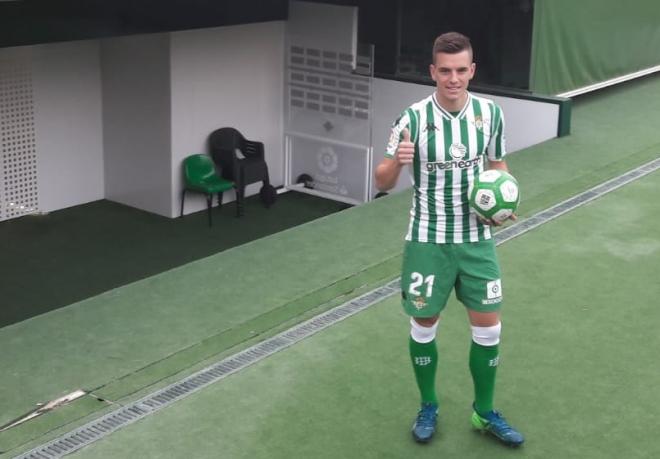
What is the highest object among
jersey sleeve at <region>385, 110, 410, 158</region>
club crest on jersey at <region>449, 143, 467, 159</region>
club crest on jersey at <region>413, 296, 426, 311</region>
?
jersey sleeve at <region>385, 110, 410, 158</region>

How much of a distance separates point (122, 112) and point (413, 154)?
742 cm

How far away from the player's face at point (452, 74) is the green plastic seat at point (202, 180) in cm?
679

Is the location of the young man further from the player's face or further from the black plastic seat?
the black plastic seat

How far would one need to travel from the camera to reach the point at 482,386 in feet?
13.2

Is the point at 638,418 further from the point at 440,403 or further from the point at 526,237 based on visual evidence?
the point at 526,237

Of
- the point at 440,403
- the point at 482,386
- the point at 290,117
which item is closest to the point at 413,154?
the point at 482,386

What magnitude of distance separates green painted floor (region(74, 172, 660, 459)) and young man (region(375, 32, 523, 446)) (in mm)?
421

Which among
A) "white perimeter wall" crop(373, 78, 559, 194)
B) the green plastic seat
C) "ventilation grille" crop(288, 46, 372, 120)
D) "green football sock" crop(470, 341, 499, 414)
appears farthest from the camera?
"ventilation grille" crop(288, 46, 372, 120)


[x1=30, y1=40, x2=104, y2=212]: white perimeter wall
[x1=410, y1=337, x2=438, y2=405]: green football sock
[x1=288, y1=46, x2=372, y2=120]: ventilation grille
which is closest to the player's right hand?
[x1=410, y1=337, x2=438, y2=405]: green football sock

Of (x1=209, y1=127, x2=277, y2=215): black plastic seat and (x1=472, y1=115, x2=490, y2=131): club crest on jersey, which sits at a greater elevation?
(x1=472, y1=115, x2=490, y2=131): club crest on jersey

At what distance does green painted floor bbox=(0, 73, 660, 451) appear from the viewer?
4.70 m

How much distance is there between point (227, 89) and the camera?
11031mm

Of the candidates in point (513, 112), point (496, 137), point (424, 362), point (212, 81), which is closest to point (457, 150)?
point (496, 137)

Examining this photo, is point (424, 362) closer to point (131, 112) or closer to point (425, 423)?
point (425, 423)
